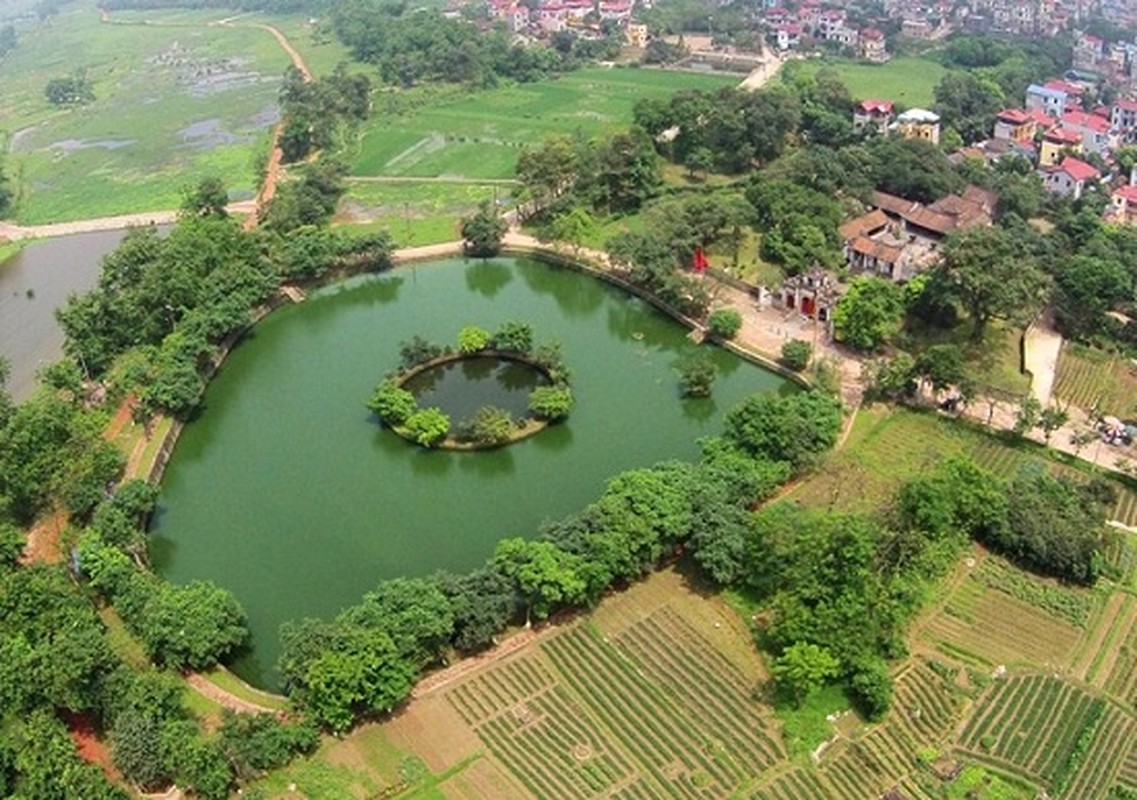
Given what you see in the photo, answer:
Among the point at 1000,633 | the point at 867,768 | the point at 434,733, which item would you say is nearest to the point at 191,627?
the point at 434,733

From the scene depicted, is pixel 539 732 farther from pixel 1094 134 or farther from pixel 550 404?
pixel 1094 134

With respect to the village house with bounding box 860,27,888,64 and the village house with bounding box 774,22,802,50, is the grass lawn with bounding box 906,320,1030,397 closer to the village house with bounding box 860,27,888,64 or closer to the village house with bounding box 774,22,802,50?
the village house with bounding box 860,27,888,64

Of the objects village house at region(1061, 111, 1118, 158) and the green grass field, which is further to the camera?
the green grass field

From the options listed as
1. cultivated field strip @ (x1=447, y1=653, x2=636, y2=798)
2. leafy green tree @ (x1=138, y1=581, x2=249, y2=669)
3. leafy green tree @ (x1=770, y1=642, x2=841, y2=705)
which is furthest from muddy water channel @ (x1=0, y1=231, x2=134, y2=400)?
leafy green tree @ (x1=770, y1=642, x2=841, y2=705)

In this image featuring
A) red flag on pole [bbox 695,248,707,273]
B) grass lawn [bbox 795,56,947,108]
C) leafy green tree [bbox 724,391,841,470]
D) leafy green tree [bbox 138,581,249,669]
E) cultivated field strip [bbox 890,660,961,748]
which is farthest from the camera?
grass lawn [bbox 795,56,947,108]

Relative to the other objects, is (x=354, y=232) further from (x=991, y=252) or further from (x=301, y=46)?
(x=301, y=46)

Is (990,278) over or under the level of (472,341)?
over
